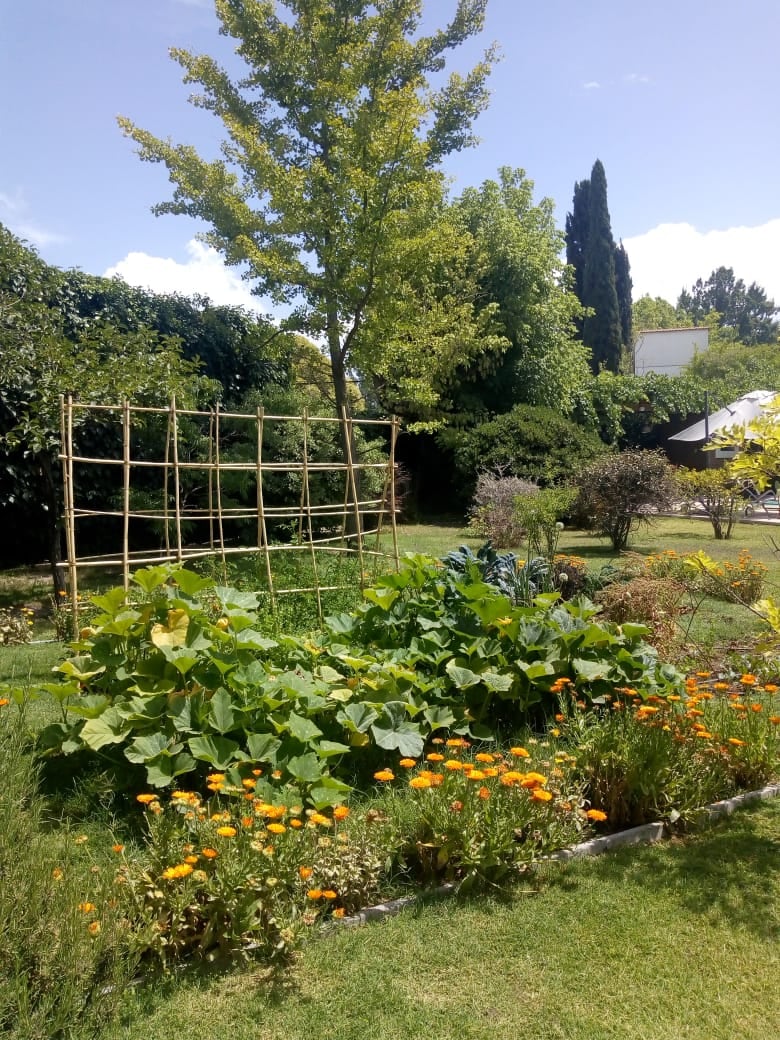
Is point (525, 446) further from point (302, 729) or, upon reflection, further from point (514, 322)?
point (302, 729)

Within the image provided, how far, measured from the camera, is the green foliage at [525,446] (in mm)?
15625

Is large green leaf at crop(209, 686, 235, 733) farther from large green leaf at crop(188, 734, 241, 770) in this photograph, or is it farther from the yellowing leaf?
the yellowing leaf

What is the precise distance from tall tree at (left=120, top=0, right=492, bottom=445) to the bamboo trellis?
2.17 metres

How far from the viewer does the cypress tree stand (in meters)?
32.7

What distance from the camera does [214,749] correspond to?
2959 millimetres

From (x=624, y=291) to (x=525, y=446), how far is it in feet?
70.1

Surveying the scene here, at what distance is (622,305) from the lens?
3362 cm

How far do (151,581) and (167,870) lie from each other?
5.04ft

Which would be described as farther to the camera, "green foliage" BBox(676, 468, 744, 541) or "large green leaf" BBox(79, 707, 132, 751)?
"green foliage" BBox(676, 468, 744, 541)

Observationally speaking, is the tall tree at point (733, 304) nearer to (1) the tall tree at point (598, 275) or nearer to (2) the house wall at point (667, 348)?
(2) the house wall at point (667, 348)

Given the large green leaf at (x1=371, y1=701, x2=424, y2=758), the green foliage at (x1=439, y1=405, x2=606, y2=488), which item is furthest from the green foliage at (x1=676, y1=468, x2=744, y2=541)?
the large green leaf at (x1=371, y1=701, x2=424, y2=758)

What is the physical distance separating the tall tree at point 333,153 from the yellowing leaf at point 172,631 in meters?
8.60

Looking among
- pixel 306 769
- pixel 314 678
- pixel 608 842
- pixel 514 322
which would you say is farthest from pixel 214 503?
pixel 514 322

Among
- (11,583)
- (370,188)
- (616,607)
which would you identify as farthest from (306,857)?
(370,188)
